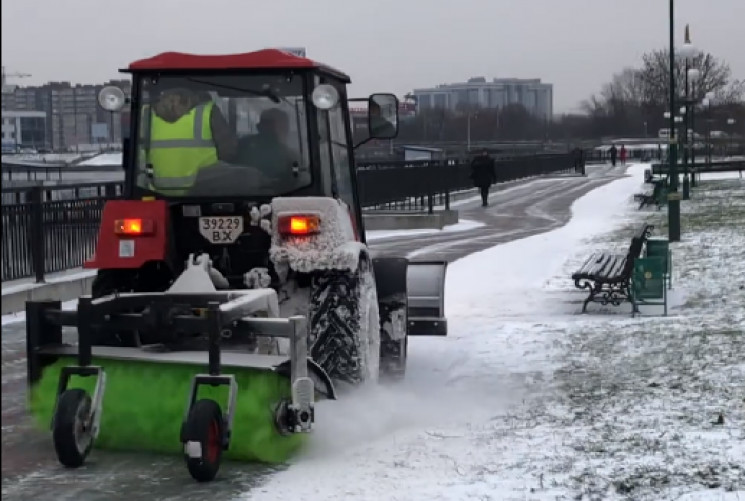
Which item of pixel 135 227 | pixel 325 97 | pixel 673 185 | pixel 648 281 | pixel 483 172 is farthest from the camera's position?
pixel 483 172

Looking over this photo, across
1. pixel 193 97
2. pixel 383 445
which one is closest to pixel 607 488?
pixel 383 445

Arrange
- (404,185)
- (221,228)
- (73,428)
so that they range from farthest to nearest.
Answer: (404,185)
(221,228)
(73,428)

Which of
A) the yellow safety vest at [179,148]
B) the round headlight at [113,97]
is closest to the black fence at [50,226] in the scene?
the round headlight at [113,97]

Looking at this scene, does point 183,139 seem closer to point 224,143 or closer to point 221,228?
point 224,143

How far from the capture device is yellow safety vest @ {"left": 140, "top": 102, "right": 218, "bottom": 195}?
673 cm

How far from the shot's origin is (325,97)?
6.29 meters

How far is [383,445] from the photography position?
251 inches

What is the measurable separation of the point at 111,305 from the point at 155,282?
0.97 meters

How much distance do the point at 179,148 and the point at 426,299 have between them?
311 centimetres

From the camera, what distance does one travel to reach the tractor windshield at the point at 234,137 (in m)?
6.66

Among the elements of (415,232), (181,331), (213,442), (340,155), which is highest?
(340,155)

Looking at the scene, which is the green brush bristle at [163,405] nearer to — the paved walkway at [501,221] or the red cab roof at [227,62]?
the red cab roof at [227,62]

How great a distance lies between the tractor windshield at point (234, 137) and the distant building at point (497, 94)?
146 meters

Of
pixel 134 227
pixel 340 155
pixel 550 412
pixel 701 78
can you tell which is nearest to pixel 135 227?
pixel 134 227
